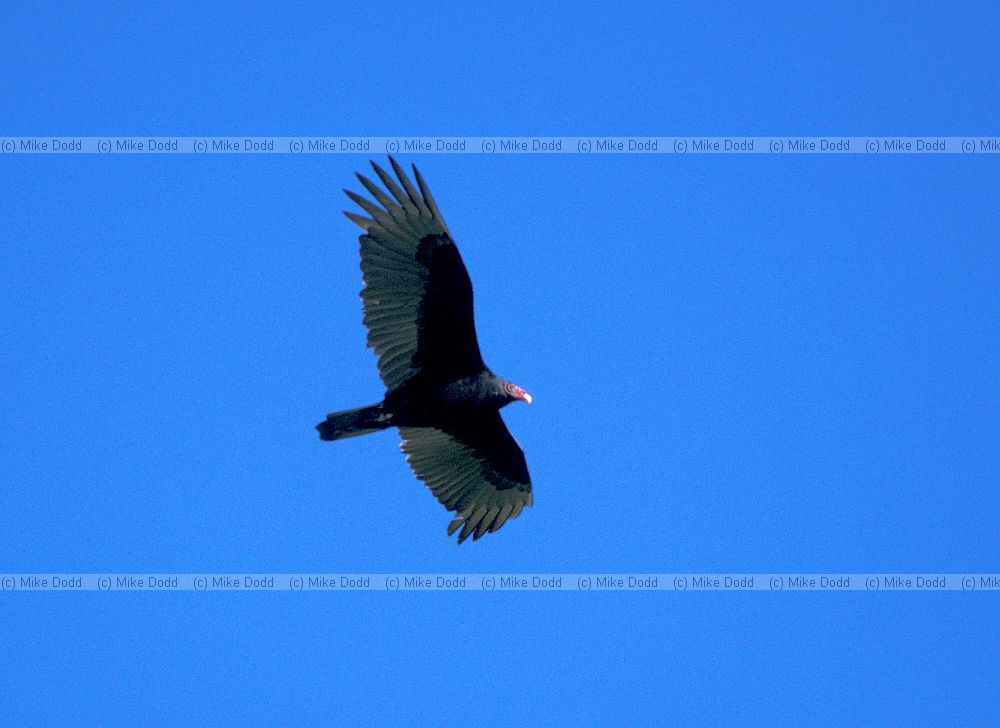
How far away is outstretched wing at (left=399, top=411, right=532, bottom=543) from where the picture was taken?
50.7ft

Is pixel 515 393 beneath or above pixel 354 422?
above

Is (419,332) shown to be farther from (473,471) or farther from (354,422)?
(473,471)

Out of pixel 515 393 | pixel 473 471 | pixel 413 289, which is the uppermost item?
pixel 413 289

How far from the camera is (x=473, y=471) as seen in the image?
15.6 m

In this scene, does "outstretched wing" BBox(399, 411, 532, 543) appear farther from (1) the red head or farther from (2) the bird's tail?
(2) the bird's tail

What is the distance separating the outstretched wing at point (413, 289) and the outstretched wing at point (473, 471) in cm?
109

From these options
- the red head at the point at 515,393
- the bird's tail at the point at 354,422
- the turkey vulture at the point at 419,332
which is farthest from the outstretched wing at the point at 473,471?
the bird's tail at the point at 354,422

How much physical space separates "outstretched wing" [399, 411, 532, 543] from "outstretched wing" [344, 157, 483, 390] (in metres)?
1.09

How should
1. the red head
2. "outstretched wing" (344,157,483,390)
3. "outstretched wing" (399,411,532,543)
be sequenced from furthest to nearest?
"outstretched wing" (399,411,532,543) → the red head → "outstretched wing" (344,157,483,390)

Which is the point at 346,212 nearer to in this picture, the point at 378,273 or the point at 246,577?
the point at 378,273

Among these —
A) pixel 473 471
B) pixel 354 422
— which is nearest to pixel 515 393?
pixel 473 471

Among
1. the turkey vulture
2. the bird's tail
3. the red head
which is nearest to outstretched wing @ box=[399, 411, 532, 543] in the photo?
the turkey vulture

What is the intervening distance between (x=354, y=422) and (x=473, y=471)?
6.41ft

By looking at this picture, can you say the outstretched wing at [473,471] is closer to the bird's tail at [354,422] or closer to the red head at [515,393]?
the red head at [515,393]
